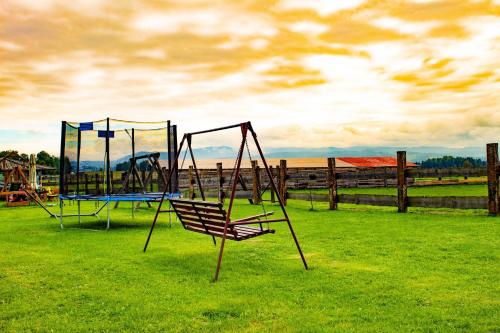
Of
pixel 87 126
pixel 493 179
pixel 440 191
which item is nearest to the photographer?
pixel 493 179

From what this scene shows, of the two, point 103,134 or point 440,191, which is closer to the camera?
point 103,134

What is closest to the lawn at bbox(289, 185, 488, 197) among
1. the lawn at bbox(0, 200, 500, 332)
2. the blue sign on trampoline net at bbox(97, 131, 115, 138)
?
the lawn at bbox(0, 200, 500, 332)

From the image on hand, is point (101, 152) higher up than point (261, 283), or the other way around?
point (101, 152)

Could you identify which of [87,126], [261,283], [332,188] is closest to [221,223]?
[261,283]

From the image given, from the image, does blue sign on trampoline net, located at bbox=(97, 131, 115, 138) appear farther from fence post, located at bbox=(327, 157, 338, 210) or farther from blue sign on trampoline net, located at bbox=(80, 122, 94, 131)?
fence post, located at bbox=(327, 157, 338, 210)

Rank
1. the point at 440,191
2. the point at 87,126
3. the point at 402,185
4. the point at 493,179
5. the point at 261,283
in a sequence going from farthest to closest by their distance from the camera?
the point at 440,191
the point at 402,185
the point at 87,126
the point at 493,179
the point at 261,283

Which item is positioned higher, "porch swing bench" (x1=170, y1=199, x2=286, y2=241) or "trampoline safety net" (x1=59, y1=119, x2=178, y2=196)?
"trampoline safety net" (x1=59, y1=119, x2=178, y2=196)

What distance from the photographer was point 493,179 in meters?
13.1

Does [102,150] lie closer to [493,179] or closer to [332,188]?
[332,188]

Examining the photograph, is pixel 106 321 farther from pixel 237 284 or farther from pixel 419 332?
pixel 419 332

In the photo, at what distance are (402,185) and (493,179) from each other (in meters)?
2.53

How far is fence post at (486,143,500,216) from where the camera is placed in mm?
13016

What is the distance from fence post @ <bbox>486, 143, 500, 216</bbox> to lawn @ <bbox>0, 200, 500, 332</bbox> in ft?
7.22

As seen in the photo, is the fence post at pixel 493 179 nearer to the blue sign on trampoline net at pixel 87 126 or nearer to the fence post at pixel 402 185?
the fence post at pixel 402 185
